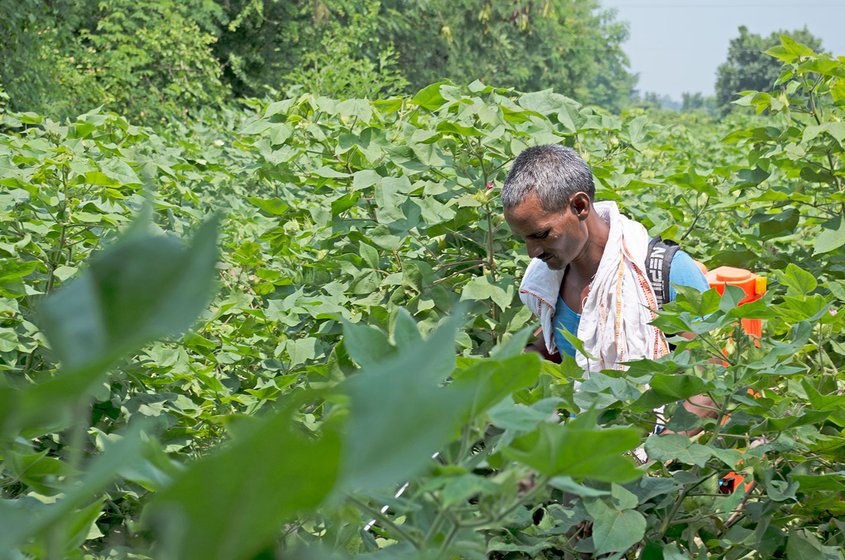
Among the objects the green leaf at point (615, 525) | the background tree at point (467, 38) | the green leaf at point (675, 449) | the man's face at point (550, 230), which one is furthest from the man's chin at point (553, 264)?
the background tree at point (467, 38)

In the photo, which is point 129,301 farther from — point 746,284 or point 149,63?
point 149,63

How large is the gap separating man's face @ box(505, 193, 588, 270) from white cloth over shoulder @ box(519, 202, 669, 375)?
0.08 m

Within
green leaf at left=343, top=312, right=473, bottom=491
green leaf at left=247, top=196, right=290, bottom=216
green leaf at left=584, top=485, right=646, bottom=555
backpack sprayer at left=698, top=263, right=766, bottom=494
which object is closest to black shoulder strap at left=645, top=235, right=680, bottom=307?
backpack sprayer at left=698, top=263, right=766, bottom=494

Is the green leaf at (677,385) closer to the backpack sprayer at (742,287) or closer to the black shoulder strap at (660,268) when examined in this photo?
the backpack sprayer at (742,287)

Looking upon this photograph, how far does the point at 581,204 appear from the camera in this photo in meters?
2.93

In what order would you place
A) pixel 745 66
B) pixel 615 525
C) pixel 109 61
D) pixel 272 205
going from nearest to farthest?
pixel 615 525
pixel 272 205
pixel 109 61
pixel 745 66

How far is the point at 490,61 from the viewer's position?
26.8m

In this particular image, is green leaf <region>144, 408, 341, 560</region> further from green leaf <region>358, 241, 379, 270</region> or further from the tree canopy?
the tree canopy

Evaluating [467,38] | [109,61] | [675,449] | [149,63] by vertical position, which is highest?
[467,38]

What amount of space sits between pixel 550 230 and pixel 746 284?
0.56m

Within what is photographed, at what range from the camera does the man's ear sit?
2.90m

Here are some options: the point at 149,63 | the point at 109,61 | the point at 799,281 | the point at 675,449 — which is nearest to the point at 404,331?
the point at 675,449

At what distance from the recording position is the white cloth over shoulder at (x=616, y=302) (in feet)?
9.18

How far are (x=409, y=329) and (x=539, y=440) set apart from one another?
0.14 m
